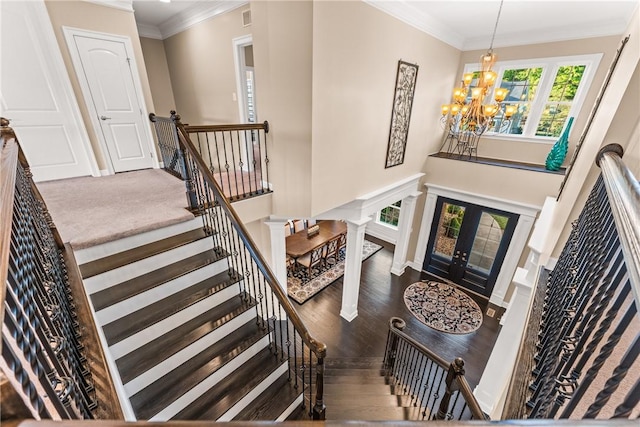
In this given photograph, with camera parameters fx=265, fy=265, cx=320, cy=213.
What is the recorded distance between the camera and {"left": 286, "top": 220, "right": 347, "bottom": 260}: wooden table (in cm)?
595

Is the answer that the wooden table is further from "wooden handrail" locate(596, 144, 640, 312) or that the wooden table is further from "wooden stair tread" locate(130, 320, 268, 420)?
"wooden handrail" locate(596, 144, 640, 312)

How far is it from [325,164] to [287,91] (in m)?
0.98

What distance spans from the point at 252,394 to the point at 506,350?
2.85m

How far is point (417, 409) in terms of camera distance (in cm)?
306

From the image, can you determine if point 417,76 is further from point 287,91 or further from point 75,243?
point 75,243

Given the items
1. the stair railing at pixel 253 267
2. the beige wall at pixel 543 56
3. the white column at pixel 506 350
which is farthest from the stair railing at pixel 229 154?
the beige wall at pixel 543 56

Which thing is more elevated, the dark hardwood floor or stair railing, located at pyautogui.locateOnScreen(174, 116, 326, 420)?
stair railing, located at pyautogui.locateOnScreen(174, 116, 326, 420)

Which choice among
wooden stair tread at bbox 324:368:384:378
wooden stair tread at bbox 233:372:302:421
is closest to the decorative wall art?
wooden stair tread at bbox 324:368:384:378

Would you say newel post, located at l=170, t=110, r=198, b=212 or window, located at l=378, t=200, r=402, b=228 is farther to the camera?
window, located at l=378, t=200, r=402, b=228

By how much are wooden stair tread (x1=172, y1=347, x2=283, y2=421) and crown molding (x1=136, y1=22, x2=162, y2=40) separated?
603cm

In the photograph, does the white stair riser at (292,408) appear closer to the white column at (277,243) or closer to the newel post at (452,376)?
the newel post at (452,376)

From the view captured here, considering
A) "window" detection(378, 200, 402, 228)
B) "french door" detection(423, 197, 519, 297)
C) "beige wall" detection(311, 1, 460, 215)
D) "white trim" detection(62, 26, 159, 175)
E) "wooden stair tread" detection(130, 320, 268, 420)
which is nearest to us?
"wooden stair tread" detection(130, 320, 268, 420)

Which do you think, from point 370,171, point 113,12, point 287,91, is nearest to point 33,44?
point 113,12

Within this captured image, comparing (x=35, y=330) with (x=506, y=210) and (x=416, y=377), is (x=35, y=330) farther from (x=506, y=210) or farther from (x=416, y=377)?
(x=506, y=210)
